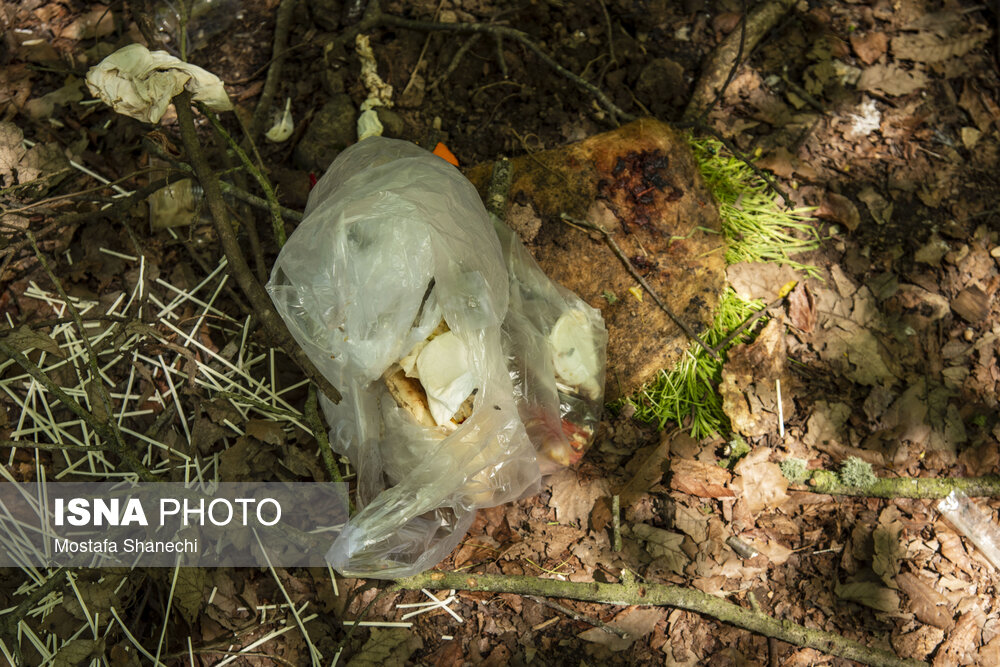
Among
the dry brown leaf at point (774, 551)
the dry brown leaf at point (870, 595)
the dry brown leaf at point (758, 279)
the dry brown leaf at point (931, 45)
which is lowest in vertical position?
the dry brown leaf at point (870, 595)

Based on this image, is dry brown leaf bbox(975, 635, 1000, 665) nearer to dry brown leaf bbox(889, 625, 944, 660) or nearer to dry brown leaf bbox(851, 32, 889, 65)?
dry brown leaf bbox(889, 625, 944, 660)

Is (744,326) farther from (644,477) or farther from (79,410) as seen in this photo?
(79,410)

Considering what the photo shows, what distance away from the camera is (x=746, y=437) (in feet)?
7.90

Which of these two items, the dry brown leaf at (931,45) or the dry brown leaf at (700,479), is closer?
the dry brown leaf at (700,479)

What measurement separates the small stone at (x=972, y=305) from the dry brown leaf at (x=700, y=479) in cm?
119

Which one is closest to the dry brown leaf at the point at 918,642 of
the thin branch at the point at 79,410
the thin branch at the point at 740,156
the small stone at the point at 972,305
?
the small stone at the point at 972,305

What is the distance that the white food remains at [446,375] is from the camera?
1.90m

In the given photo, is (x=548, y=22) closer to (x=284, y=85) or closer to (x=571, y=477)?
(x=284, y=85)

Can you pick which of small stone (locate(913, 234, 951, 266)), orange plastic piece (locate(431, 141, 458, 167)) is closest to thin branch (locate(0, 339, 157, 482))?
orange plastic piece (locate(431, 141, 458, 167))

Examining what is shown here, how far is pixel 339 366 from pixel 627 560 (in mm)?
1162

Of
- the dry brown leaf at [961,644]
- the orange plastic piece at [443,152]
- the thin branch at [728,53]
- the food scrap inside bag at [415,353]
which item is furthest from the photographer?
the thin branch at [728,53]

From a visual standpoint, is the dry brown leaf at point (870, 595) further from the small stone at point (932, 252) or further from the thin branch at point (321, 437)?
the thin branch at point (321, 437)

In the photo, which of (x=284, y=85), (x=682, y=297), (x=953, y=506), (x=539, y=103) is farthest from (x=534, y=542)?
(x=284, y=85)

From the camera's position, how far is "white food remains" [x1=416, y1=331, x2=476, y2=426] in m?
1.90
